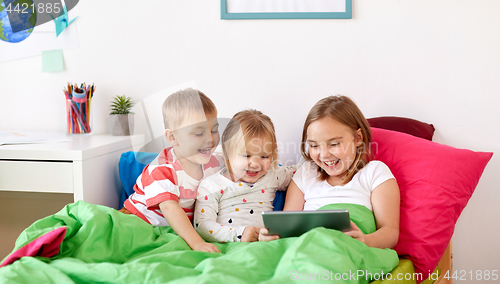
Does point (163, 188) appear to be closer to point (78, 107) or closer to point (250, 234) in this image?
point (250, 234)

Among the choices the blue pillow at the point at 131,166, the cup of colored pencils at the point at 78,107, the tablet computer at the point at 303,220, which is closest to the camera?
the tablet computer at the point at 303,220

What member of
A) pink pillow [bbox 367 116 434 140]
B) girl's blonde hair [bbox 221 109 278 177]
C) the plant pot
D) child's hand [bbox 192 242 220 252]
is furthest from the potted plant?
pink pillow [bbox 367 116 434 140]

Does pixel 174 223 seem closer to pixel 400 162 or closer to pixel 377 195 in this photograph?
pixel 377 195

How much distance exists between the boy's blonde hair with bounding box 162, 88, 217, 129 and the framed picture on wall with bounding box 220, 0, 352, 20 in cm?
40

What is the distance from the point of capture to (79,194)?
114 centimetres

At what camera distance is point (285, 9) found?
132 cm

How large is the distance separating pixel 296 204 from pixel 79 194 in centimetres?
65

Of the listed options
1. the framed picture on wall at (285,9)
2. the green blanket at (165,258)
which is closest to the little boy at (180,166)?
the green blanket at (165,258)

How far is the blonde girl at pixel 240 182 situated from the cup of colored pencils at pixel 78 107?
0.59 meters

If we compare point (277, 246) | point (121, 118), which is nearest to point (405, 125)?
point (277, 246)

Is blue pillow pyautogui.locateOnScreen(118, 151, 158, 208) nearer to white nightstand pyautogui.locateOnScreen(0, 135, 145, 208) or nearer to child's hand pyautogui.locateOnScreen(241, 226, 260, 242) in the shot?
white nightstand pyautogui.locateOnScreen(0, 135, 145, 208)

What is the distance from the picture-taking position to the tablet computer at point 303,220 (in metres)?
0.78

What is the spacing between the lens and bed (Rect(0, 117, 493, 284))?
67 cm

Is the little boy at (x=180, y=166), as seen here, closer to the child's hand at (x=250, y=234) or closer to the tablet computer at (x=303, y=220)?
the child's hand at (x=250, y=234)
